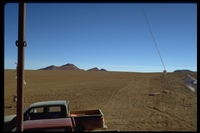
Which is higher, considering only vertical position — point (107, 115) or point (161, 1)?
point (161, 1)

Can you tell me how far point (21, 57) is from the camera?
493 cm

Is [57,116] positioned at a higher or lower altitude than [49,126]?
lower

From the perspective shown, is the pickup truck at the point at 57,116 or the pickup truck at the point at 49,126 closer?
the pickup truck at the point at 49,126

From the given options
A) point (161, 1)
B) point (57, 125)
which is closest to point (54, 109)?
point (57, 125)

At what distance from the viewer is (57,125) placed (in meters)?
5.77

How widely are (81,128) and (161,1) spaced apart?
4.72 metres

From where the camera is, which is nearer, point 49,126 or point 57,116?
point 49,126

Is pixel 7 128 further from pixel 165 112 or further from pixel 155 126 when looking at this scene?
pixel 165 112

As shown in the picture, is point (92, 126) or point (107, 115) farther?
point (107, 115)

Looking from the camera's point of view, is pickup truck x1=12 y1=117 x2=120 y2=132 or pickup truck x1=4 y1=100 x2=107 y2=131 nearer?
pickup truck x1=12 y1=117 x2=120 y2=132

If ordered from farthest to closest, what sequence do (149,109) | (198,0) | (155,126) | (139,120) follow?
(149,109), (139,120), (155,126), (198,0)
